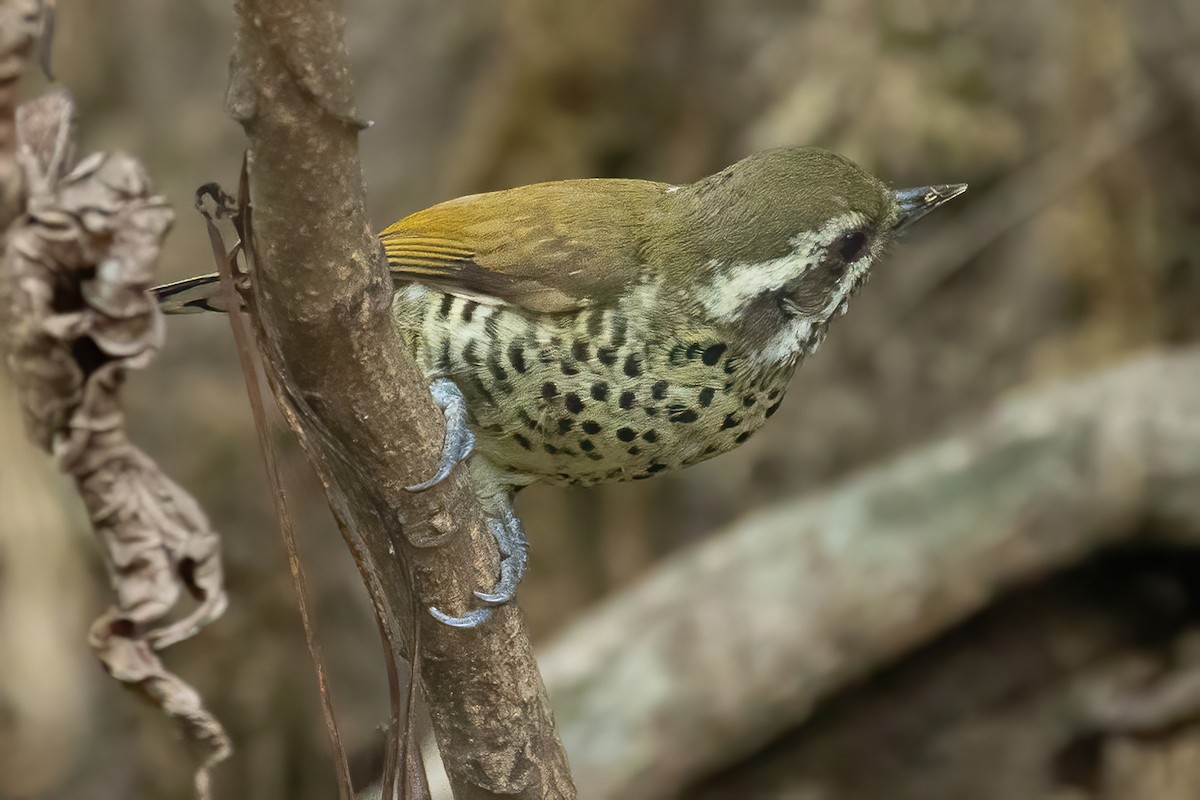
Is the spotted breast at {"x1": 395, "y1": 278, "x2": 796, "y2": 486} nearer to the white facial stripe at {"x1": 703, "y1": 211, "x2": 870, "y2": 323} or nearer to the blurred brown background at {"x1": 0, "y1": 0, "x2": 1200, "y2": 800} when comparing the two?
the white facial stripe at {"x1": 703, "y1": 211, "x2": 870, "y2": 323}

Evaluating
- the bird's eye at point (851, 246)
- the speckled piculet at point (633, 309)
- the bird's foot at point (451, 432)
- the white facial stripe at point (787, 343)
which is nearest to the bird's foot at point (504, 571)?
the speckled piculet at point (633, 309)

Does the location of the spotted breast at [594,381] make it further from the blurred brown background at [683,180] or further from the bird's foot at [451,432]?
the blurred brown background at [683,180]

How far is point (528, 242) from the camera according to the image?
243 centimetres

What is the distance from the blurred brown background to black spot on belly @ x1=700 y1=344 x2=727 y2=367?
2.76 metres

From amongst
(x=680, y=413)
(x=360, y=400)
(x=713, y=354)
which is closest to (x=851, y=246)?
(x=713, y=354)

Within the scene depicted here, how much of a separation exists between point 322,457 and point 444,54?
12.4ft

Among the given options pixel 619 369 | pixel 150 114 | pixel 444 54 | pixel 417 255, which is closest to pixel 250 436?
pixel 150 114

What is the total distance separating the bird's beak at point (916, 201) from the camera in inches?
99.8

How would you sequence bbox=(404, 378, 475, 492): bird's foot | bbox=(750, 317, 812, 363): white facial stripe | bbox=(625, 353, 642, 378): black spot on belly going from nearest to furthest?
bbox=(404, 378, 475, 492): bird's foot
bbox=(625, 353, 642, 378): black spot on belly
bbox=(750, 317, 812, 363): white facial stripe

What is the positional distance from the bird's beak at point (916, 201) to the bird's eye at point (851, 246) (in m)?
0.12

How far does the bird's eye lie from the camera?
7.84 feet

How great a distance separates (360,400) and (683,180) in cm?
404

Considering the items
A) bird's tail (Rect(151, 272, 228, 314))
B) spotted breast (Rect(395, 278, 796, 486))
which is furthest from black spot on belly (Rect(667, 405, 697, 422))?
bird's tail (Rect(151, 272, 228, 314))

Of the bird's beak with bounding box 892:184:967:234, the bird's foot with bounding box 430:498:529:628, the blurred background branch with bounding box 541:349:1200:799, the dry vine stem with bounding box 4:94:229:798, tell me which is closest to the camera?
the dry vine stem with bounding box 4:94:229:798
